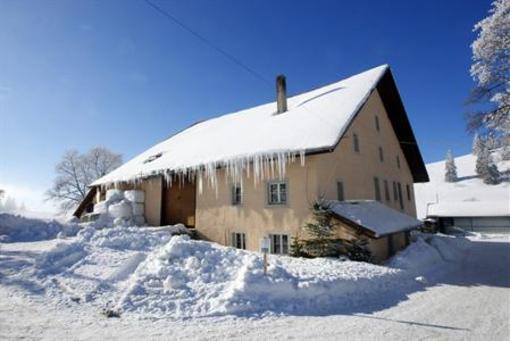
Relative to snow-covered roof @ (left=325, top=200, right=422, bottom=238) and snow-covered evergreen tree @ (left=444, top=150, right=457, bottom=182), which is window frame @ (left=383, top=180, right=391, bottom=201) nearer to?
snow-covered roof @ (left=325, top=200, right=422, bottom=238)

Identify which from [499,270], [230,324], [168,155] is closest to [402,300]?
[230,324]

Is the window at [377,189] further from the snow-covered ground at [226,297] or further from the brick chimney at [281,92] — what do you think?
the snow-covered ground at [226,297]

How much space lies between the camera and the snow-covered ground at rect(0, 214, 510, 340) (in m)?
4.93

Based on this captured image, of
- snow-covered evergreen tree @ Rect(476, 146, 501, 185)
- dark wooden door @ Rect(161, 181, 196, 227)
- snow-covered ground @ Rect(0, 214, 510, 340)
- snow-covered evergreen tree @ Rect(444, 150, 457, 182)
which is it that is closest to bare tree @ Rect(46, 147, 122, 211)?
dark wooden door @ Rect(161, 181, 196, 227)

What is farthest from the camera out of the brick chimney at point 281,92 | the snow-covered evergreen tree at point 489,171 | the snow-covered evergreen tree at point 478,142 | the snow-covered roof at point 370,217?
the snow-covered evergreen tree at point 489,171

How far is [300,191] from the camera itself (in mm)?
11516

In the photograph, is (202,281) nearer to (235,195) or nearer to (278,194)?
(278,194)

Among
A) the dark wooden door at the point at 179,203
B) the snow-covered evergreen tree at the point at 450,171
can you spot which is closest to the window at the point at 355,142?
the dark wooden door at the point at 179,203

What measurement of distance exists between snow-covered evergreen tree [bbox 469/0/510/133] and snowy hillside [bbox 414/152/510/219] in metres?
2.38

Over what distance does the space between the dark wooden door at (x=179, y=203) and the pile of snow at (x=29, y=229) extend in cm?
425

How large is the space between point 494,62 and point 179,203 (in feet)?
53.4

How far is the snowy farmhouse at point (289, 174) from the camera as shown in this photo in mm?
11398

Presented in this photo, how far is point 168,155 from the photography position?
58.5ft

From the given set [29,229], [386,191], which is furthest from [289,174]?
[29,229]
